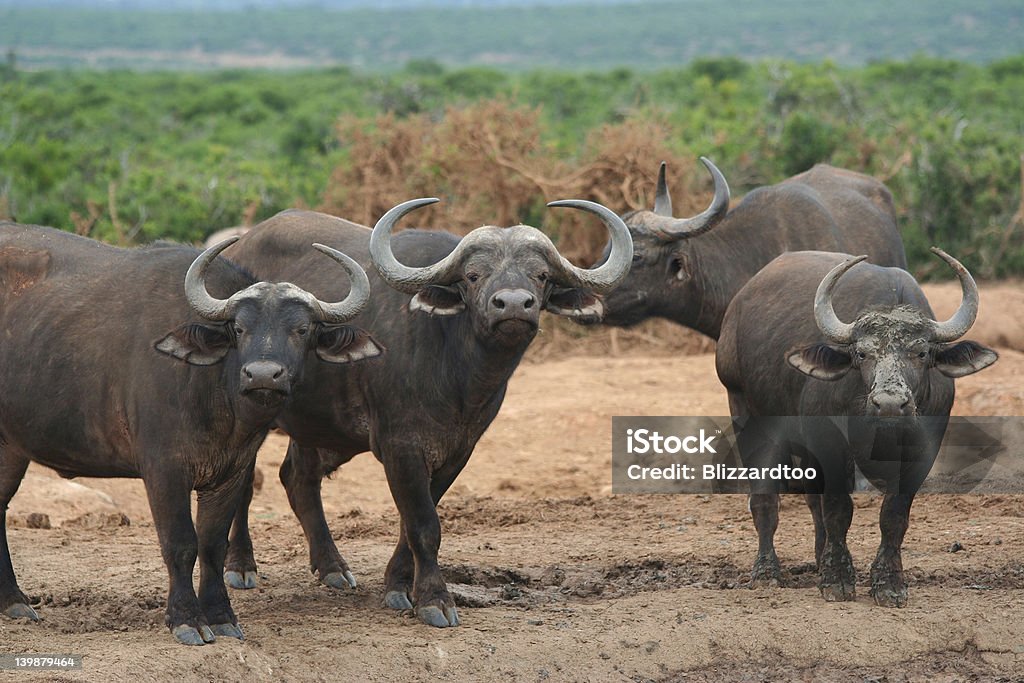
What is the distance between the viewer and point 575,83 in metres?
42.0

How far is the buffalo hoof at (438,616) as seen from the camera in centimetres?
701

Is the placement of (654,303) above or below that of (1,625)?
above

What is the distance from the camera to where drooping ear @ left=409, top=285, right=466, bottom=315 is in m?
6.88

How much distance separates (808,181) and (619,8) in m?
140

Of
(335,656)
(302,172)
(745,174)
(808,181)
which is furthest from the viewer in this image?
(302,172)

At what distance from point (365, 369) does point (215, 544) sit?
113cm

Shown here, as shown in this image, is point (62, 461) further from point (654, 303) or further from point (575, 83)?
point (575, 83)

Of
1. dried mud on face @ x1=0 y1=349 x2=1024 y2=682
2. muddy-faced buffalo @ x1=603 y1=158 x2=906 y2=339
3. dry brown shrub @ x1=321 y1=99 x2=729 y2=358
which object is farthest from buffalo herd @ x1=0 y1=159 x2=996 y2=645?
dry brown shrub @ x1=321 y1=99 x2=729 y2=358

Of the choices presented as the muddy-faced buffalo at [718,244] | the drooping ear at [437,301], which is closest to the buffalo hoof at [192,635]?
the drooping ear at [437,301]

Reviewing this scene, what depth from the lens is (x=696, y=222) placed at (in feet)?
32.7

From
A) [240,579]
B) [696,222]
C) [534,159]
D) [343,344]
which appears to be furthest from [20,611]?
[534,159]

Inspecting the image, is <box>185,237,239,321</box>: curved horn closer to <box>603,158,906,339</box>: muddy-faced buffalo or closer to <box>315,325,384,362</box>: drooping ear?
<box>315,325,384,362</box>: drooping ear

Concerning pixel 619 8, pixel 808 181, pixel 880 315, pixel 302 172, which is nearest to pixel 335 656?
pixel 880 315

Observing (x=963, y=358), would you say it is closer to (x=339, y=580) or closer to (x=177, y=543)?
(x=339, y=580)
